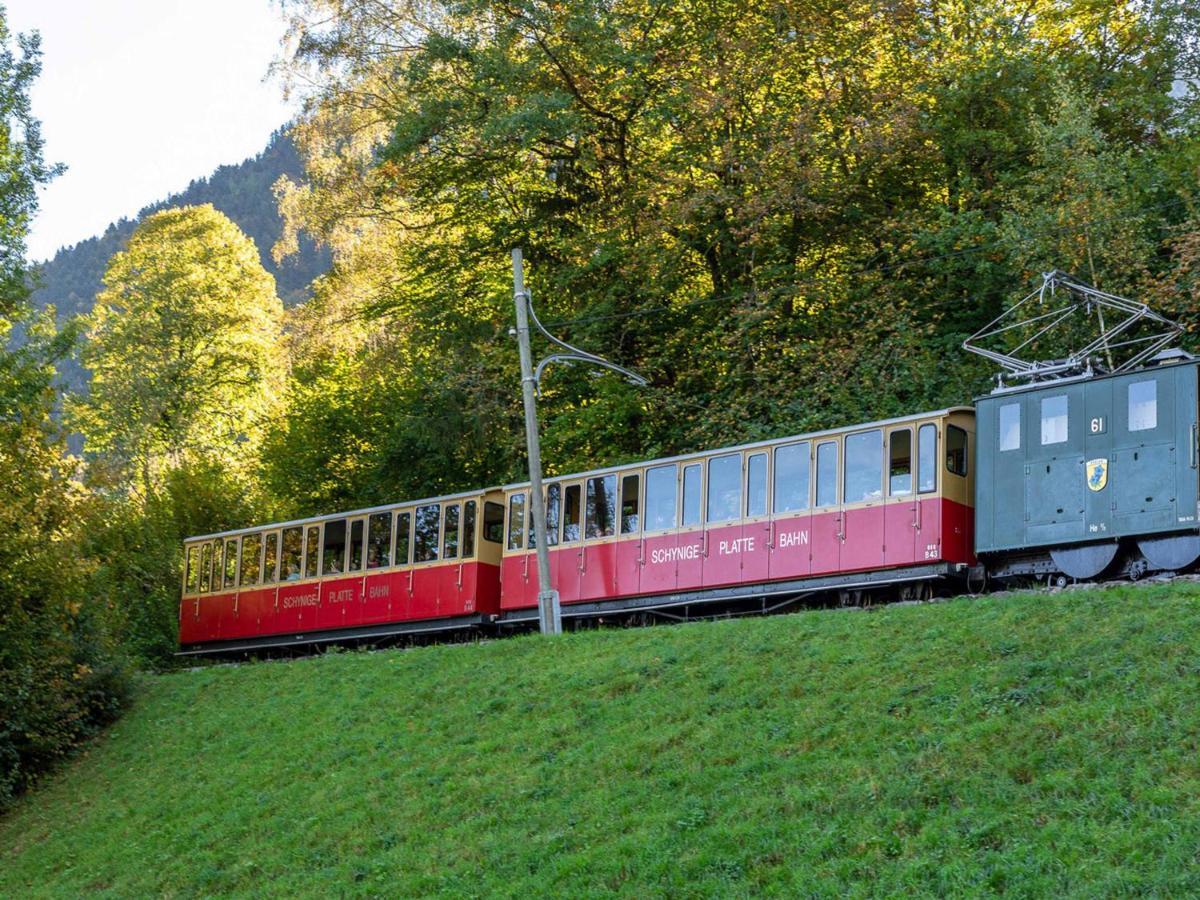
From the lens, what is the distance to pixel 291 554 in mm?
32812

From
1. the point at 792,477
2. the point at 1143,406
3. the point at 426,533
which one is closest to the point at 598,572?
the point at 792,477

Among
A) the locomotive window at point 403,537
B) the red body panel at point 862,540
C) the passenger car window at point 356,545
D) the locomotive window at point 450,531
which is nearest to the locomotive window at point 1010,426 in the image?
the red body panel at point 862,540

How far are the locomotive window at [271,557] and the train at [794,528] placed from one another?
0.20 ft

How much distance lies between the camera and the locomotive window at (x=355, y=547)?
31.2 metres

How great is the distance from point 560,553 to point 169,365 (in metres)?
28.8

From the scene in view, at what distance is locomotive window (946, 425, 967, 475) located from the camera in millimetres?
22609

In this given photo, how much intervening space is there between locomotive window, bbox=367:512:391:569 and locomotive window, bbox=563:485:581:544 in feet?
14.4

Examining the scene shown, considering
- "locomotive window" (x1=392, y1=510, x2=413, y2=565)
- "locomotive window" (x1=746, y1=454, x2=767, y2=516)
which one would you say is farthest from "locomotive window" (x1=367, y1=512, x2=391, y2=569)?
"locomotive window" (x1=746, y1=454, x2=767, y2=516)

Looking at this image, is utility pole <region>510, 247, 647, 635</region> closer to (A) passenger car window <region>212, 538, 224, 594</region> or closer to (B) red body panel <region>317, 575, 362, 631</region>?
(B) red body panel <region>317, 575, 362, 631</region>

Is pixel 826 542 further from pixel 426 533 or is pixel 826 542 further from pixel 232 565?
pixel 232 565

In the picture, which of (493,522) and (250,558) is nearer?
(493,522)

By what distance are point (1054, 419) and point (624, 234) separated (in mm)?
17503

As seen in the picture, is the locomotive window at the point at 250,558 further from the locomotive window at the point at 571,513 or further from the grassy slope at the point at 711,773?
the grassy slope at the point at 711,773

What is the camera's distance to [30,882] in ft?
64.4
